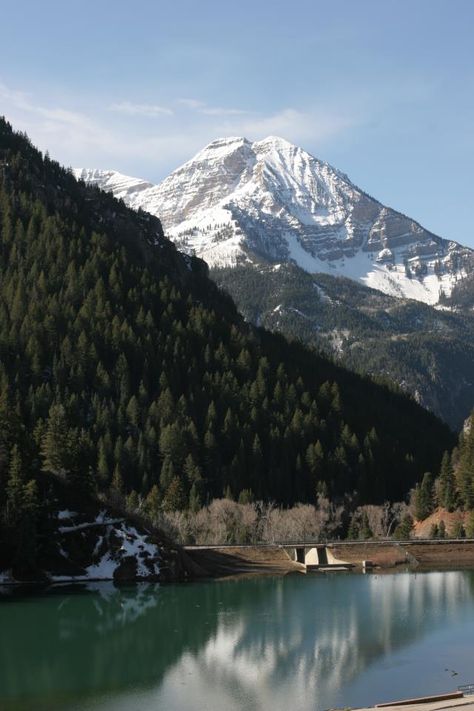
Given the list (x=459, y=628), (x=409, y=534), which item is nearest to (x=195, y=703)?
(x=459, y=628)

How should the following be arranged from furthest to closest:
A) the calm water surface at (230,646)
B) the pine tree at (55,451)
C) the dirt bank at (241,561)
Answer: the dirt bank at (241,561) < the pine tree at (55,451) < the calm water surface at (230,646)

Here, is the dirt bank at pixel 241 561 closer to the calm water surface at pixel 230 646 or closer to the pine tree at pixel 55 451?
the calm water surface at pixel 230 646

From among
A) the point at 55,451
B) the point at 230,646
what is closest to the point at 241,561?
the point at 55,451

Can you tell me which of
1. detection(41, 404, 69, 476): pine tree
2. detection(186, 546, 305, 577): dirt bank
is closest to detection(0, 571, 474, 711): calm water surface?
detection(186, 546, 305, 577): dirt bank

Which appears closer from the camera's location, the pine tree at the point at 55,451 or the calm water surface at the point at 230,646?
the calm water surface at the point at 230,646

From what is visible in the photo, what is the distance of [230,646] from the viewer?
324ft

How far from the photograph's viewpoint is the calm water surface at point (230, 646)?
255 feet

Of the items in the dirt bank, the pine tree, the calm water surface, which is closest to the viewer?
the calm water surface

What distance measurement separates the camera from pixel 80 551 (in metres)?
142

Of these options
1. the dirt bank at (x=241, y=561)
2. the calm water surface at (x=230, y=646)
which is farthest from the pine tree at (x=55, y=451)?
the dirt bank at (x=241, y=561)

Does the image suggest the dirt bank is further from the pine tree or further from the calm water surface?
the pine tree

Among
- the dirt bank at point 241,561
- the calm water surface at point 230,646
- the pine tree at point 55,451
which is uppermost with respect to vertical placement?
the pine tree at point 55,451

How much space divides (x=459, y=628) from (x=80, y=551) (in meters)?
56.4

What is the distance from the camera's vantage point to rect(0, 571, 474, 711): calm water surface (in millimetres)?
77625
